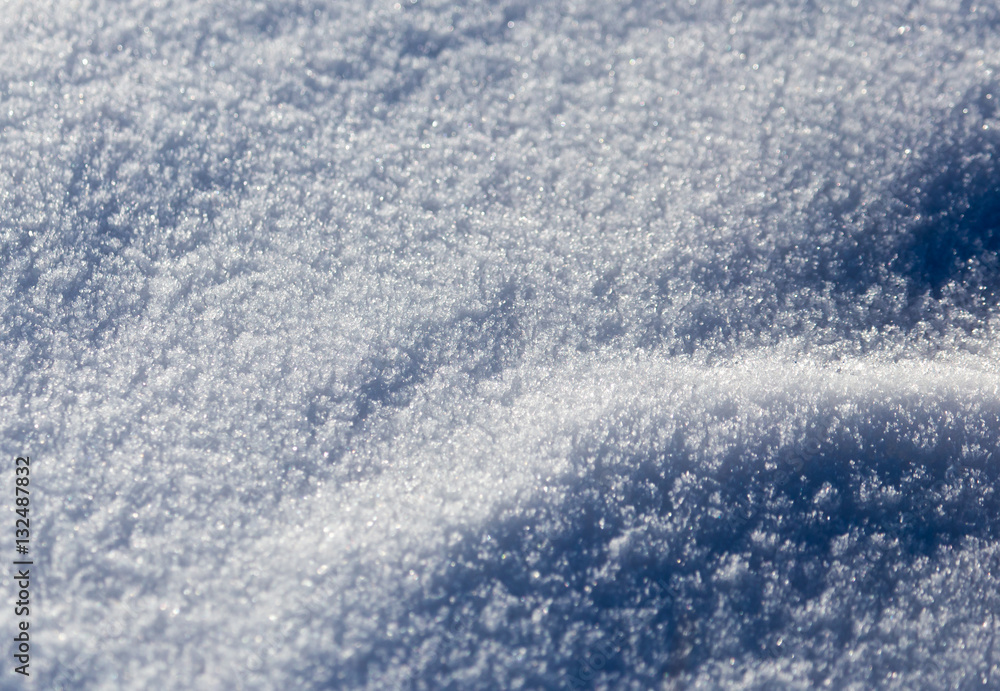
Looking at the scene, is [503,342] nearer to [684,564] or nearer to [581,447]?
[581,447]

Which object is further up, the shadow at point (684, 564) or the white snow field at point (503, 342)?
the white snow field at point (503, 342)

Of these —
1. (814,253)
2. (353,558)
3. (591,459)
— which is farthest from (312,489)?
(814,253)

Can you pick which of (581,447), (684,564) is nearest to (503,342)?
(581,447)

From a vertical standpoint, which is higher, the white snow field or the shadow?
the white snow field

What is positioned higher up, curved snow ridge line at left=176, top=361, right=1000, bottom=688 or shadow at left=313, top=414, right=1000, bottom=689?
curved snow ridge line at left=176, top=361, right=1000, bottom=688

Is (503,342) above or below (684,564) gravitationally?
above
